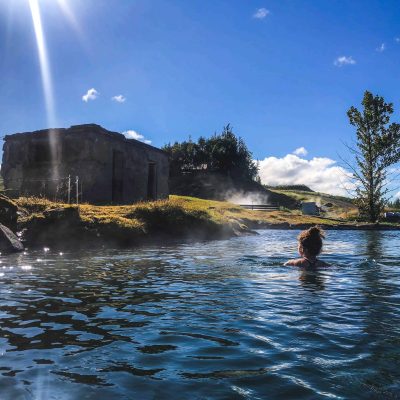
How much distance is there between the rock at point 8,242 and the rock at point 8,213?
1.39 meters

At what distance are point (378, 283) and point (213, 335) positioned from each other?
5.19m

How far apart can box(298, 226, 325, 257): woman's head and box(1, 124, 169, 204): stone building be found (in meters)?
16.7

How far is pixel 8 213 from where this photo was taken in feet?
52.0

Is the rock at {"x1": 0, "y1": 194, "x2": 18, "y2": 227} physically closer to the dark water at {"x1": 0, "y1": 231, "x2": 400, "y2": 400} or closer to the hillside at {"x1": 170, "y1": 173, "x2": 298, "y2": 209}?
the dark water at {"x1": 0, "y1": 231, "x2": 400, "y2": 400}

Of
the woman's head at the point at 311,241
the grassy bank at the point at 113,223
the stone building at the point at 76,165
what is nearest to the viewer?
the woman's head at the point at 311,241

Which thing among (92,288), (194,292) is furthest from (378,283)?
(92,288)

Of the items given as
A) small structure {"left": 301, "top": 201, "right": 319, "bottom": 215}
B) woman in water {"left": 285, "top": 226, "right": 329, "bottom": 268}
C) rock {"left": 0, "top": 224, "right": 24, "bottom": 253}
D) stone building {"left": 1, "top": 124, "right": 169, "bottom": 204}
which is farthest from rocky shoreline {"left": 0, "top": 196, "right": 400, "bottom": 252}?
small structure {"left": 301, "top": 201, "right": 319, "bottom": 215}

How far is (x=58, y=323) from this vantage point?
550 centimetres

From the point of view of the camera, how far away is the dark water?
11.7ft

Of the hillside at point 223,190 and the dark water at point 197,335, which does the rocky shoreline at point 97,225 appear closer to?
the dark water at point 197,335

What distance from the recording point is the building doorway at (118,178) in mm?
29266

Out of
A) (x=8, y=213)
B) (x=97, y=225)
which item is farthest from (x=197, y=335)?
(x=8, y=213)

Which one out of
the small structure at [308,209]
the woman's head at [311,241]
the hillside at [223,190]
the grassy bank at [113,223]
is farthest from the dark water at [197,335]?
the hillside at [223,190]

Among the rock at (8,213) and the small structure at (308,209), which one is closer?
the rock at (8,213)
